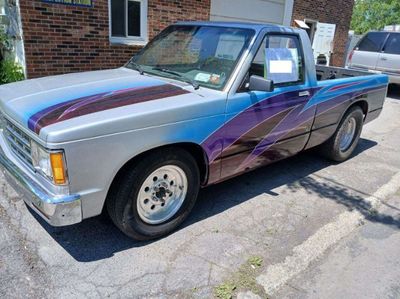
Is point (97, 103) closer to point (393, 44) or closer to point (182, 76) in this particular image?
point (182, 76)

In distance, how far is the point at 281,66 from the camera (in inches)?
148

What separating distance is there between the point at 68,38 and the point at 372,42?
363 inches

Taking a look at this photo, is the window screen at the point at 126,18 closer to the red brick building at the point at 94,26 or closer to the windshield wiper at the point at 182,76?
the red brick building at the point at 94,26

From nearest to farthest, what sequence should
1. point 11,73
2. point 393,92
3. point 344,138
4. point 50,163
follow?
point 50,163, point 344,138, point 11,73, point 393,92

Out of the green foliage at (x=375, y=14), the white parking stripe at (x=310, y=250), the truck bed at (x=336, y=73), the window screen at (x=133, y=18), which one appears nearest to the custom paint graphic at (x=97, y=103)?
the white parking stripe at (x=310, y=250)

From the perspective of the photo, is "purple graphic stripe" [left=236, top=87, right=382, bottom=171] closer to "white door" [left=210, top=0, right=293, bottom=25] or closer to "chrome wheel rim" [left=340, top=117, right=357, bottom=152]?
"chrome wheel rim" [left=340, top=117, right=357, bottom=152]

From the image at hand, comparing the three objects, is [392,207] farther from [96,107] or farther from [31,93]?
[31,93]

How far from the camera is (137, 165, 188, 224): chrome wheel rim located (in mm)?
3043

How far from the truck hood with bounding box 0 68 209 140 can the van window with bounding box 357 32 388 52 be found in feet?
32.9

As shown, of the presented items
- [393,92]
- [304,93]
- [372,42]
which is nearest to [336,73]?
[304,93]

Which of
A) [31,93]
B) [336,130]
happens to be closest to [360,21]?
[336,130]

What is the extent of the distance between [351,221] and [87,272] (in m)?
2.59

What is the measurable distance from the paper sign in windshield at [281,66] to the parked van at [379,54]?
28.2ft

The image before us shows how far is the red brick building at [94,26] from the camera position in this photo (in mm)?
6438
